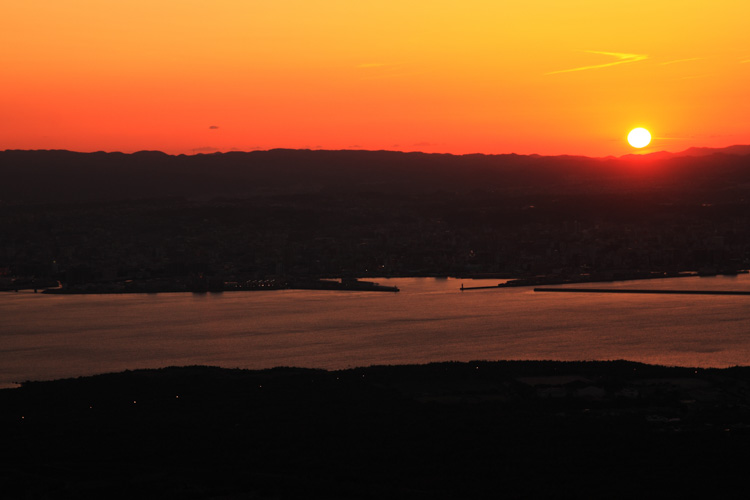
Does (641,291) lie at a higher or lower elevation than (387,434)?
higher

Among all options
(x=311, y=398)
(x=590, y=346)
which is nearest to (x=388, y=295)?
(x=590, y=346)

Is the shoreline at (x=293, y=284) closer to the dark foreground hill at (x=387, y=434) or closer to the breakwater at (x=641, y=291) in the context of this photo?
the breakwater at (x=641, y=291)

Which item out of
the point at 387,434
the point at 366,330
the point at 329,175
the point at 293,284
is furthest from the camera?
the point at 329,175

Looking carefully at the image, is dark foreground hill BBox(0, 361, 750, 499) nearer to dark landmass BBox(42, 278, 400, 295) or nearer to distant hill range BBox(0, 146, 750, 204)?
dark landmass BBox(42, 278, 400, 295)

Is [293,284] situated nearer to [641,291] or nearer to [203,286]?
[203,286]

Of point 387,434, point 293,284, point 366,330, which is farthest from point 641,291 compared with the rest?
point 387,434
